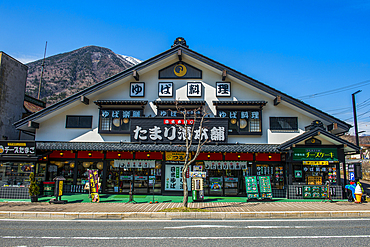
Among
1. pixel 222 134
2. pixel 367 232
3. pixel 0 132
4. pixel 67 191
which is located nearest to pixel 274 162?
pixel 222 134

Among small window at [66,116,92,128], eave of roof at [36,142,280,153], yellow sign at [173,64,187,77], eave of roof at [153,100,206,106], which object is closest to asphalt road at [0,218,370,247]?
eave of roof at [36,142,280,153]

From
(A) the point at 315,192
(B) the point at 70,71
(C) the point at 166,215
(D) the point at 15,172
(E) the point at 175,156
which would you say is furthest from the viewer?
(B) the point at 70,71

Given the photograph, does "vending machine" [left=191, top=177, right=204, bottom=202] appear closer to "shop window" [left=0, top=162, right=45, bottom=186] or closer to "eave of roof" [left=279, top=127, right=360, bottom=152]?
"eave of roof" [left=279, top=127, right=360, bottom=152]

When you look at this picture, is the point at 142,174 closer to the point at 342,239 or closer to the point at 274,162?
the point at 274,162

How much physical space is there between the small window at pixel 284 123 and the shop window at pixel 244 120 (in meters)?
1.12

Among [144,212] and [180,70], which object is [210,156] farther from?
[144,212]

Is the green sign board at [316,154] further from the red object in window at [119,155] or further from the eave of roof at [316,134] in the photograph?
the red object in window at [119,155]

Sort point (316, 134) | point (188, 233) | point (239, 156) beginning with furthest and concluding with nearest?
point (239, 156) < point (316, 134) < point (188, 233)

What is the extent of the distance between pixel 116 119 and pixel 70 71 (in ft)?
412

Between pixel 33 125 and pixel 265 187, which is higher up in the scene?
pixel 33 125

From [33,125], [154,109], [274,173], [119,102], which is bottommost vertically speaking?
[274,173]

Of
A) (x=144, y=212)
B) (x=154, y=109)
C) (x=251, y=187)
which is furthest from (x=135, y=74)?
(x=251, y=187)

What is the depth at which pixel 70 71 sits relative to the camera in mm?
130625

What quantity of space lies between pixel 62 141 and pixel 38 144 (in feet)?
5.60
